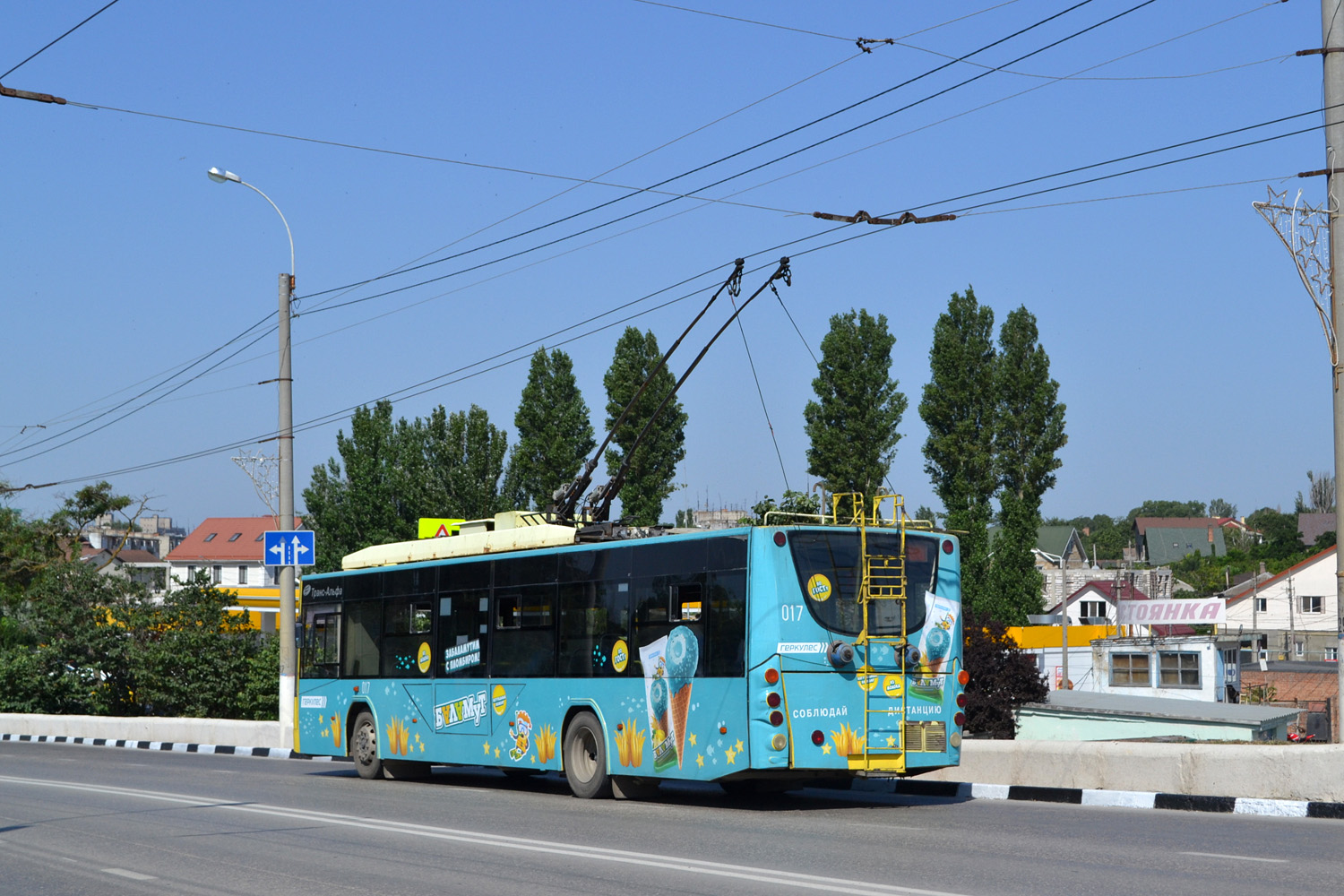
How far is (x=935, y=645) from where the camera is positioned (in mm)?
14422

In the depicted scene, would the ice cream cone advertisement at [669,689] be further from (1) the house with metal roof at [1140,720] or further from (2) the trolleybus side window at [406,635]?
(1) the house with metal roof at [1140,720]

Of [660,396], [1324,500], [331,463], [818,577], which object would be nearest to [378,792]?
[818,577]

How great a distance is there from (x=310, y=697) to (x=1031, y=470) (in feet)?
135

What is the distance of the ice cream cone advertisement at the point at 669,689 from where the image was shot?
560 inches

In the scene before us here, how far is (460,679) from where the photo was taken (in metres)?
17.6

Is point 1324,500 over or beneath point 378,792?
over

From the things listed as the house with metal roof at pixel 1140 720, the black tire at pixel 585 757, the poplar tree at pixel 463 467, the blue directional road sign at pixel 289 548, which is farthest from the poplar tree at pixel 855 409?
the black tire at pixel 585 757

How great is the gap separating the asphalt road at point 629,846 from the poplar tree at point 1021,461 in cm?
4137

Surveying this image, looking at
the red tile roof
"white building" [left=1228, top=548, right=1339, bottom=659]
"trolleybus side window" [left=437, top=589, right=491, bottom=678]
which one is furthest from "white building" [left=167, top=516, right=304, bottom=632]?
"trolleybus side window" [left=437, top=589, right=491, bottom=678]

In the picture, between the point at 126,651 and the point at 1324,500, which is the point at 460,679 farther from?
the point at 1324,500

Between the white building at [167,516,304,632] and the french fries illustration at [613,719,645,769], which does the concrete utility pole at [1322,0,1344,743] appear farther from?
the white building at [167,516,304,632]

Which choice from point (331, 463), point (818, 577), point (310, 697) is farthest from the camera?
point (331, 463)

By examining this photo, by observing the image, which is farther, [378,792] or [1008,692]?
[1008,692]

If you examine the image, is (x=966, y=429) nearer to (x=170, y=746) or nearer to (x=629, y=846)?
(x=170, y=746)
